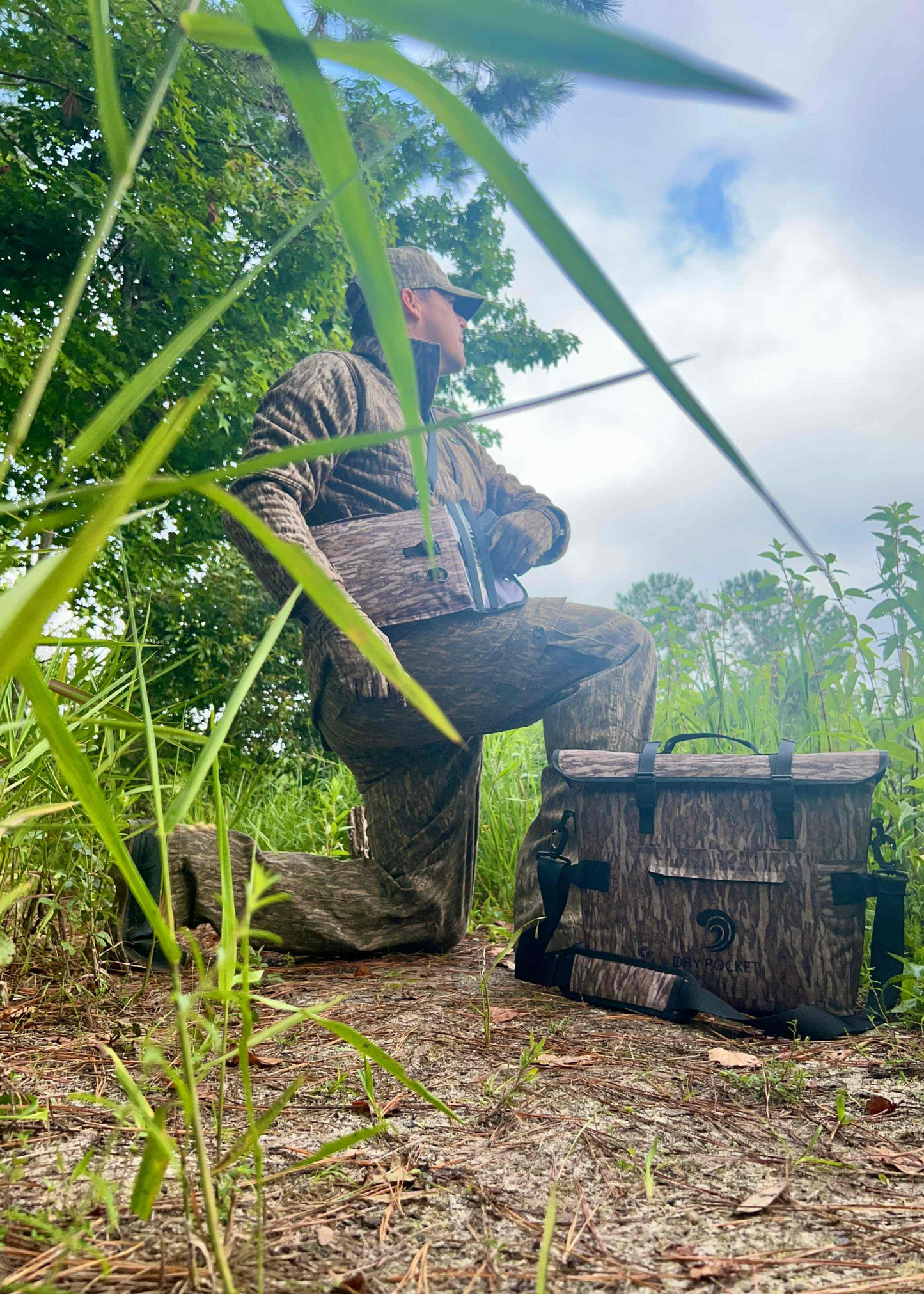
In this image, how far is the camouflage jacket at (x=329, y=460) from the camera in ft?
7.67

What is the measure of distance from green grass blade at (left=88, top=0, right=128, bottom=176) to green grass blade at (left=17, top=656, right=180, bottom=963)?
1.12 ft

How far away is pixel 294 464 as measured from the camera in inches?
98.0

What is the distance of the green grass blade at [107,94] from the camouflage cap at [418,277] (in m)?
2.34

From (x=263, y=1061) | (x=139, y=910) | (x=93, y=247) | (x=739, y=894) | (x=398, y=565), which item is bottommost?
(x=263, y=1061)

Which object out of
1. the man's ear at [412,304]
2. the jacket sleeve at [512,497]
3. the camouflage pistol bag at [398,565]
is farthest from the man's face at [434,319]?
the camouflage pistol bag at [398,565]

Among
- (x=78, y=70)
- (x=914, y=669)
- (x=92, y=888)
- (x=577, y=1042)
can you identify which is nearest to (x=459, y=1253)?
(x=577, y=1042)

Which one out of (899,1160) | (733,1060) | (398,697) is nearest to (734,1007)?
(733,1060)

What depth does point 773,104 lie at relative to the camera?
0.31 meters

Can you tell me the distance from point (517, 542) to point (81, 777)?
2453mm

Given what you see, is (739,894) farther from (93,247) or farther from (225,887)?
(93,247)

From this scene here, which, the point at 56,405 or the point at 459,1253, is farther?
the point at 56,405

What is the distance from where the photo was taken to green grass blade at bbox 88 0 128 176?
562 millimetres

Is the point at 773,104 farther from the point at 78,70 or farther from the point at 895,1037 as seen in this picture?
the point at 78,70

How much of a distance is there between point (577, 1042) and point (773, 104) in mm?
1656
